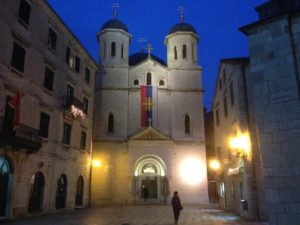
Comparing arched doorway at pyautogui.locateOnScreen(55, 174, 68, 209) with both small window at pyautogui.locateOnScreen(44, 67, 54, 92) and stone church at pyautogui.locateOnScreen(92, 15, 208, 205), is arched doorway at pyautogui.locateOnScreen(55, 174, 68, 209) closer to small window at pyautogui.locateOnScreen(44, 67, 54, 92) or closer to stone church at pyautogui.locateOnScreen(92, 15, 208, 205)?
small window at pyautogui.locateOnScreen(44, 67, 54, 92)

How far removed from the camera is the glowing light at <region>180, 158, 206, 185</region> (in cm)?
3216

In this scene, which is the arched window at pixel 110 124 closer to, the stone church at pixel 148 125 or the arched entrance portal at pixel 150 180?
the stone church at pixel 148 125

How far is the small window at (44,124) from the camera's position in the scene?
64.8ft

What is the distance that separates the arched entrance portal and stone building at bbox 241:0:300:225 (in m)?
23.6

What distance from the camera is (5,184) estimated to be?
52.8 feet

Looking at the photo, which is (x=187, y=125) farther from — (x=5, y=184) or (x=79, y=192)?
(x=5, y=184)

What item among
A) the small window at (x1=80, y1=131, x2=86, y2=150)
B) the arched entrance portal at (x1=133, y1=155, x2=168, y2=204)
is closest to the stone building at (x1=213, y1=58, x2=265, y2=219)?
the arched entrance portal at (x1=133, y1=155, x2=168, y2=204)

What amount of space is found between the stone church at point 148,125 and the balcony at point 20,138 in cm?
1360

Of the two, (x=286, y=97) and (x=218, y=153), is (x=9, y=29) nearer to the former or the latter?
(x=286, y=97)

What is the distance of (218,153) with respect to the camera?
26.0 meters

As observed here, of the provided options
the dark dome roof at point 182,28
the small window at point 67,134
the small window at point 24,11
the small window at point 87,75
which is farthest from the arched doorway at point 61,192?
the dark dome roof at point 182,28

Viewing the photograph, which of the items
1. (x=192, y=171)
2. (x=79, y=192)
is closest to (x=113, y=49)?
(x=192, y=171)

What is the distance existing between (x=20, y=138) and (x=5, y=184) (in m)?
2.77

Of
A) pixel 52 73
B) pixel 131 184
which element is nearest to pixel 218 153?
pixel 131 184
